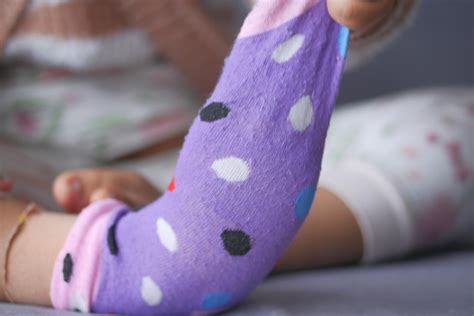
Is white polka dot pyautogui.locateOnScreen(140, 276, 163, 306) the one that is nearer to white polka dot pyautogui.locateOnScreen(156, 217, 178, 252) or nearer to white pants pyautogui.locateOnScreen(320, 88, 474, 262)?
white polka dot pyautogui.locateOnScreen(156, 217, 178, 252)

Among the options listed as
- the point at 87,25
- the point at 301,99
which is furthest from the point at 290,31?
the point at 87,25

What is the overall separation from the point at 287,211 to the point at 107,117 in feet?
1.22

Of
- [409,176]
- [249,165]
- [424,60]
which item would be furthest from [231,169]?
[424,60]

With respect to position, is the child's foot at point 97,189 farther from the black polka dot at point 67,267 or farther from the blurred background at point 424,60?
the blurred background at point 424,60

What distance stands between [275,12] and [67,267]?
18cm

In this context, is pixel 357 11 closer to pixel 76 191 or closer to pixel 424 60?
pixel 76 191

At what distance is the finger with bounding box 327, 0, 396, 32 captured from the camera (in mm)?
324

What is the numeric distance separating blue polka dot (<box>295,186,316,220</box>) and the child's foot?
0.47ft

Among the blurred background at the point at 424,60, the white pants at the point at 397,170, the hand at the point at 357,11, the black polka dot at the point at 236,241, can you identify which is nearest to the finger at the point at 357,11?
the hand at the point at 357,11

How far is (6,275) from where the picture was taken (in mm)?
412

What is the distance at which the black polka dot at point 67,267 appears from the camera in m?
0.39

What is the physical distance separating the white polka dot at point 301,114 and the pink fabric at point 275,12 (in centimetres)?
4

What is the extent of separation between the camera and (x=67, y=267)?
391 mm

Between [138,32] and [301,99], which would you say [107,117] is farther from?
[301,99]
